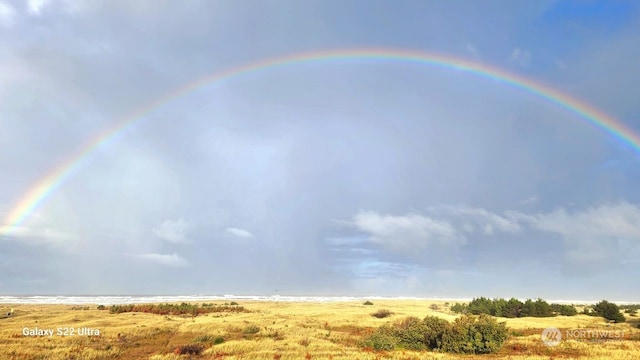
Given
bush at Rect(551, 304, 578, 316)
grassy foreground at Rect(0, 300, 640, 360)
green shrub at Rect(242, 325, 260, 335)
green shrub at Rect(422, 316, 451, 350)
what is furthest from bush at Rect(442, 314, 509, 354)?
bush at Rect(551, 304, 578, 316)

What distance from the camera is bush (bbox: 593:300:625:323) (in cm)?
7506

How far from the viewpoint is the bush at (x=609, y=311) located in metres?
75.1

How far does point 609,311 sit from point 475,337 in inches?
2285

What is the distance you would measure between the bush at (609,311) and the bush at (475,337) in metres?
51.8

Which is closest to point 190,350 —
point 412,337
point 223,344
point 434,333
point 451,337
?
point 223,344

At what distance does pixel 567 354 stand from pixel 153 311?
258 ft

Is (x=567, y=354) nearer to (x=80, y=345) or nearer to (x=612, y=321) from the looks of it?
(x=80, y=345)

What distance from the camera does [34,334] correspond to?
4850cm

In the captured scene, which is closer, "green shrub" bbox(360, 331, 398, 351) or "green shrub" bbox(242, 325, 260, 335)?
"green shrub" bbox(360, 331, 398, 351)

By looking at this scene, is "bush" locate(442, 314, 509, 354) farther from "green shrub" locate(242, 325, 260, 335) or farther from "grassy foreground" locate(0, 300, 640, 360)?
"green shrub" locate(242, 325, 260, 335)

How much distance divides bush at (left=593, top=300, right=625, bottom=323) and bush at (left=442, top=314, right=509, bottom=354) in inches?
2039

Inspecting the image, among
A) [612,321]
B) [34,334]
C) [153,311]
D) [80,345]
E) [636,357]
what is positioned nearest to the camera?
[636,357]

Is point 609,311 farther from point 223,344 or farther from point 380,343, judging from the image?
point 223,344

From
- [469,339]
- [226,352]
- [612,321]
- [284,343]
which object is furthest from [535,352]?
[612,321]
